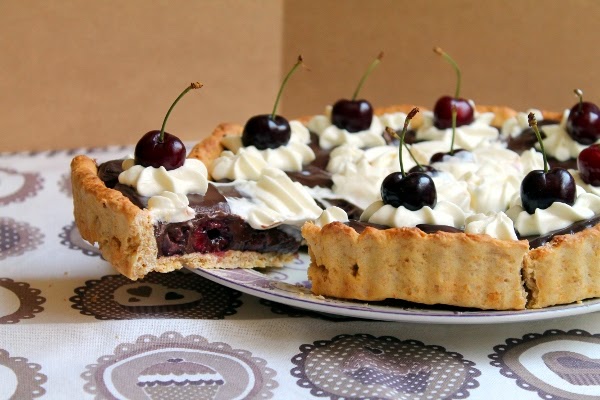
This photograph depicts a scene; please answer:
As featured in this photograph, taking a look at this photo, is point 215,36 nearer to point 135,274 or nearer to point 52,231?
point 52,231

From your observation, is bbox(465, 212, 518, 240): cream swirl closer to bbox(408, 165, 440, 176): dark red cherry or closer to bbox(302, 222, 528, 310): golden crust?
bbox(302, 222, 528, 310): golden crust

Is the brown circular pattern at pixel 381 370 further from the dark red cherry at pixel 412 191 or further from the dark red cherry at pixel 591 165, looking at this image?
the dark red cherry at pixel 591 165

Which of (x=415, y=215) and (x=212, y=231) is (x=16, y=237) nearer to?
(x=212, y=231)

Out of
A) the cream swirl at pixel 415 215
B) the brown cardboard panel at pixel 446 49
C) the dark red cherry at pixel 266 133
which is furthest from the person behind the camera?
the brown cardboard panel at pixel 446 49

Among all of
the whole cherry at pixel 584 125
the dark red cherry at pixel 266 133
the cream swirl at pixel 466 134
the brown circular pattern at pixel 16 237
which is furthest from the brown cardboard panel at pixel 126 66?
the whole cherry at pixel 584 125

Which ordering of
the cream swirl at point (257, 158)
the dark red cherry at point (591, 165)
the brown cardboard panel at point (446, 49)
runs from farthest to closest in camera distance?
the brown cardboard panel at point (446, 49), the cream swirl at point (257, 158), the dark red cherry at point (591, 165)

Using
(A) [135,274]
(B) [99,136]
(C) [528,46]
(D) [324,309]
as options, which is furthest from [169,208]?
(C) [528,46]
